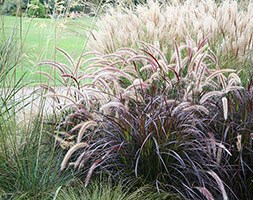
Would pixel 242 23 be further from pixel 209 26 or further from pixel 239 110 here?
pixel 239 110

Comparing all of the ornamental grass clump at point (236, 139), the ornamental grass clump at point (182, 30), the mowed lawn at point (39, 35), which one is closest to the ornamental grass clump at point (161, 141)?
the ornamental grass clump at point (236, 139)

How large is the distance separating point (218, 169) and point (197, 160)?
14cm

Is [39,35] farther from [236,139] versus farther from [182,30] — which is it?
[236,139]

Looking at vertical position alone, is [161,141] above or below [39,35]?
below

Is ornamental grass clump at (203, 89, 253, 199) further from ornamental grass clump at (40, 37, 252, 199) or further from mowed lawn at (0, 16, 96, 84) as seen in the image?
mowed lawn at (0, 16, 96, 84)

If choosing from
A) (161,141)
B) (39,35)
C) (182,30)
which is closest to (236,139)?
(161,141)

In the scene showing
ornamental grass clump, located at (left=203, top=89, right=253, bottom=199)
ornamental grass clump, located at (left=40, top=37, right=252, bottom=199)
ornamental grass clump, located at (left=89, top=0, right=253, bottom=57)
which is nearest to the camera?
ornamental grass clump, located at (left=40, top=37, right=252, bottom=199)

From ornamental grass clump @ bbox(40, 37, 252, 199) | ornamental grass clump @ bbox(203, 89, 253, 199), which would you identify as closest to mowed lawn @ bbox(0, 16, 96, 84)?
ornamental grass clump @ bbox(40, 37, 252, 199)

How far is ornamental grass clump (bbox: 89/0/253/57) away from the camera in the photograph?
404cm

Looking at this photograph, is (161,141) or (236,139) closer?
(161,141)

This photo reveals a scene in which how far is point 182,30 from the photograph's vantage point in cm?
427

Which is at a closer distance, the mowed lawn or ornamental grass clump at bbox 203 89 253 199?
ornamental grass clump at bbox 203 89 253 199

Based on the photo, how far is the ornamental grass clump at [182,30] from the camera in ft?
13.2

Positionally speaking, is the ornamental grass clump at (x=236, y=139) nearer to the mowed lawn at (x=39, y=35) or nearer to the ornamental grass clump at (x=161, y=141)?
the ornamental grass clump at (x=161, y=141)
